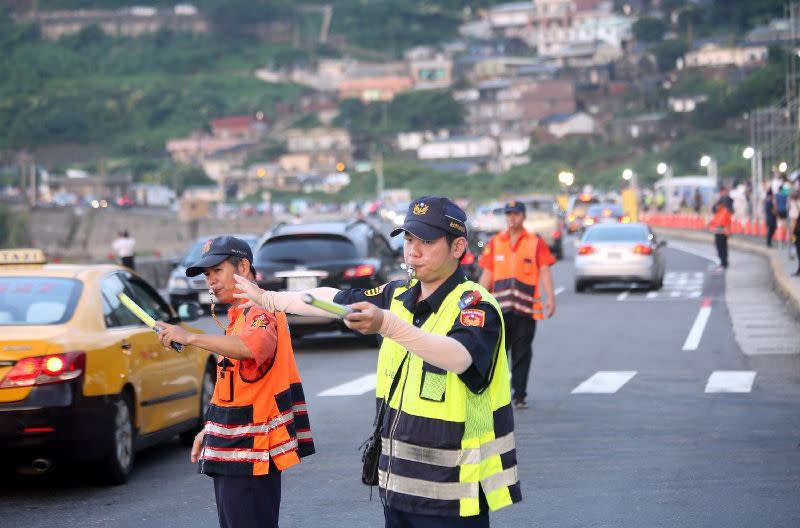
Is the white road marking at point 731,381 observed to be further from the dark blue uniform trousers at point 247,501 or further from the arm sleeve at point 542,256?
the dark blue uniform trousers at point 247,501

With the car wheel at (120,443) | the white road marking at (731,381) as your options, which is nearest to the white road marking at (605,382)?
the white road marking at (731,381)

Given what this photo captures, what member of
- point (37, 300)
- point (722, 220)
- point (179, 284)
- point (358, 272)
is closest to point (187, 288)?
point (179, 284)

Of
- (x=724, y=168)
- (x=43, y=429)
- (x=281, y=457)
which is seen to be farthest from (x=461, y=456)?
(x=724, y=168)

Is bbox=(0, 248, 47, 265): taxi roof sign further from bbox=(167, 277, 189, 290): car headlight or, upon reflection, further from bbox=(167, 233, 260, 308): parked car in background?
bbox=(167, 277, 189, 290): car headlight

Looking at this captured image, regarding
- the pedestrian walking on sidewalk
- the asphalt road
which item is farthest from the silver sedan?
the asphalt road

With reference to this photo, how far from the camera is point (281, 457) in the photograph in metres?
6.84

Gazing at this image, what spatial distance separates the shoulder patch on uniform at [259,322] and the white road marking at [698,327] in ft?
47.7

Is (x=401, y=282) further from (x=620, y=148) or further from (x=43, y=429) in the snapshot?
(x=620, y=148)

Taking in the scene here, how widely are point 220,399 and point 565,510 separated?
11.3 ft

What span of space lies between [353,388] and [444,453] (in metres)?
11.0

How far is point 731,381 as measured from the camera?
1680 cm

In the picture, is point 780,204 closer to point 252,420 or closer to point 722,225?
point 722,225

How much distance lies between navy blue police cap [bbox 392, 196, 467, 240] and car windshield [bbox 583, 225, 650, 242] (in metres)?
27.5

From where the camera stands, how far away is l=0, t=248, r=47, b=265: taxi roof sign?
11.4m
